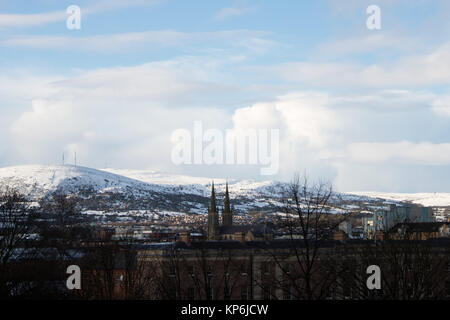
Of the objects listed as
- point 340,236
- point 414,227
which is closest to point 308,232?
point 414,227

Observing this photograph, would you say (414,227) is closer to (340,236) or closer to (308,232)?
(340,236)

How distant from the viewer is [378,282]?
145 feet

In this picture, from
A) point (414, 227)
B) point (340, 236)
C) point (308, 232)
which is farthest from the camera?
point (340, 236)

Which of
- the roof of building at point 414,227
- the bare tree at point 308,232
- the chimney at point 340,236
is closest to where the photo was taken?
the bare tree at point 308,232

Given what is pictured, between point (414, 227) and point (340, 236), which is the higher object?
point (414, 227)

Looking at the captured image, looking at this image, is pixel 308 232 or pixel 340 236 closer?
pixel 308 232

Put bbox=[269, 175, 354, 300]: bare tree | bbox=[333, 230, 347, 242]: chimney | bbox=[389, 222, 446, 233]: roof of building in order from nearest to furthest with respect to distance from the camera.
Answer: bbox=[269, 175, 354, 300]: bare tree < bbox=[389, 222, 446, 233]: roof of building < bbox=[333, 230, 347, 242]: chimney

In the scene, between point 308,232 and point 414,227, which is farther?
point 414,227

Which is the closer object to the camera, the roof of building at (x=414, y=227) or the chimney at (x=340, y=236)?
the roof of building at (x=414, y=227)

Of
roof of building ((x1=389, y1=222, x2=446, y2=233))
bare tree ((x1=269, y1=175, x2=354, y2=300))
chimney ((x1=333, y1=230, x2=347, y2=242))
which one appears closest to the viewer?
bare tree ((x1=269, y1=175, x2=354, y2=300))

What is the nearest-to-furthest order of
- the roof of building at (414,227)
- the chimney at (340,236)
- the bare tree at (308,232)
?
the bare tree at (308,232), the roof of building at (414,227), the chimney at (340,236)

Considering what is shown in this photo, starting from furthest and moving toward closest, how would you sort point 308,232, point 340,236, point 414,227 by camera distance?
point 340,236 → point 414,227 → point 308,232
